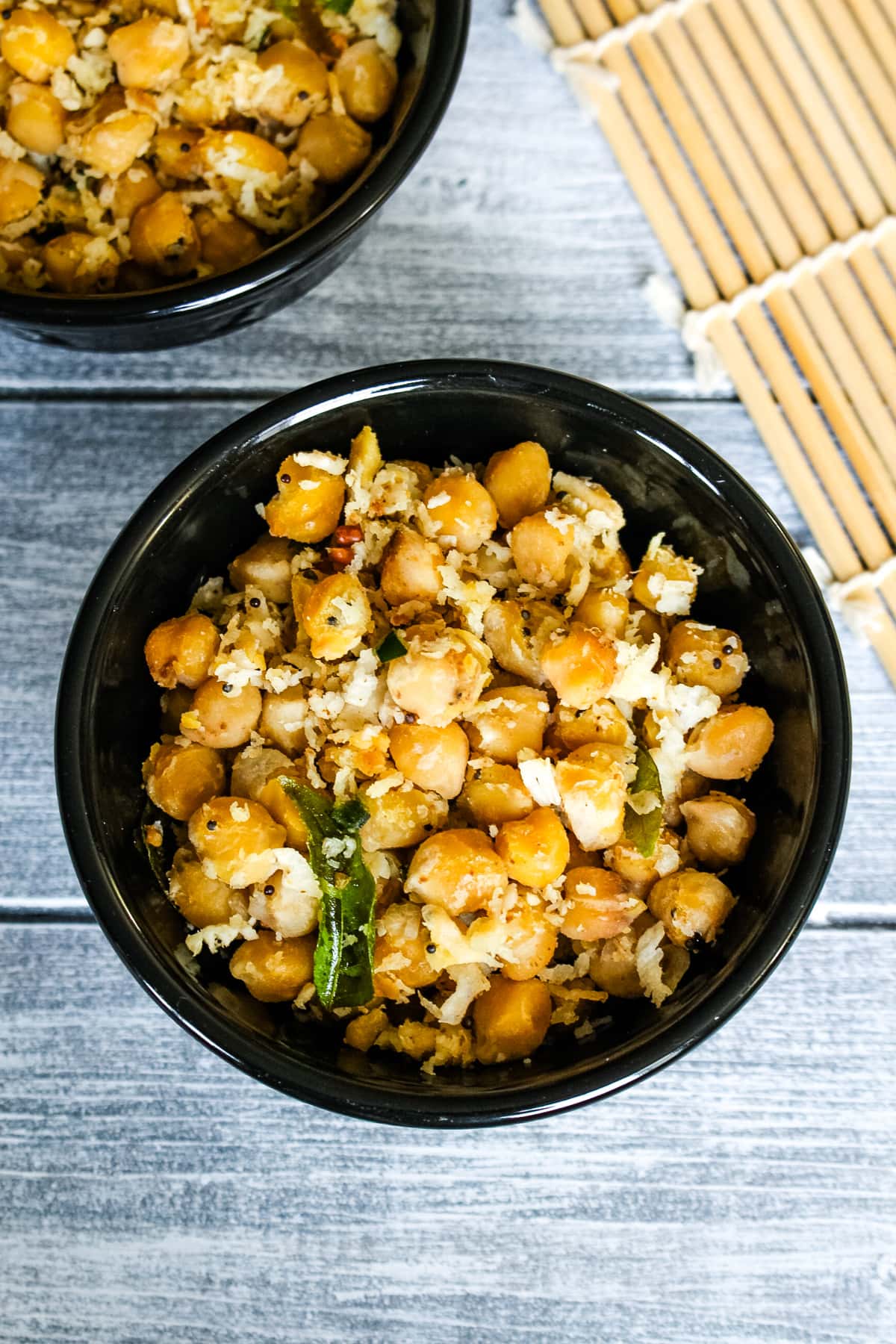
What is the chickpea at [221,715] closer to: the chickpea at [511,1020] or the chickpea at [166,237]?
the chickpea at [511,1020]

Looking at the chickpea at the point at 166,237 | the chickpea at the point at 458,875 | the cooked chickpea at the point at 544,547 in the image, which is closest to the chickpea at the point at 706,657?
the cooked chickpea at the point at 544,547

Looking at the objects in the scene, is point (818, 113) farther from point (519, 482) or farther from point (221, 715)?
point (221, 715)

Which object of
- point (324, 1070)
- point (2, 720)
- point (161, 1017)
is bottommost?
point (161, 1017)

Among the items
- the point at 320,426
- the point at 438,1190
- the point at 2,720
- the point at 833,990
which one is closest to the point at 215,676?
the point at 320,426

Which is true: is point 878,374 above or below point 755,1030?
above

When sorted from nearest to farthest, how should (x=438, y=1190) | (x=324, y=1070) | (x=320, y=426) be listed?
(x=324, y=1070)
(x=320, y=426)
(x=438, y=1190)

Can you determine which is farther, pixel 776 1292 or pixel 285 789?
pixel 776 1292

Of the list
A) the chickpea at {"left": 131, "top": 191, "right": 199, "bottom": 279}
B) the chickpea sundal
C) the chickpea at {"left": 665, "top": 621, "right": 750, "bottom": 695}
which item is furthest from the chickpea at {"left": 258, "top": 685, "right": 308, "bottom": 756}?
the chickpea at {"left": 131, "top": 191, "right": 199, "bottom": 279}

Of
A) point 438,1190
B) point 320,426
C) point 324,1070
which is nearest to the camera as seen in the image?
point 324,1070

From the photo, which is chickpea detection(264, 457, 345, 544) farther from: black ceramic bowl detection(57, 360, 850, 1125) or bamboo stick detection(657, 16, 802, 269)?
bamboo stick detection(657, 16, 802, 269)

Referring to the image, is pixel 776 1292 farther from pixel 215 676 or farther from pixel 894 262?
pixel 894 262
